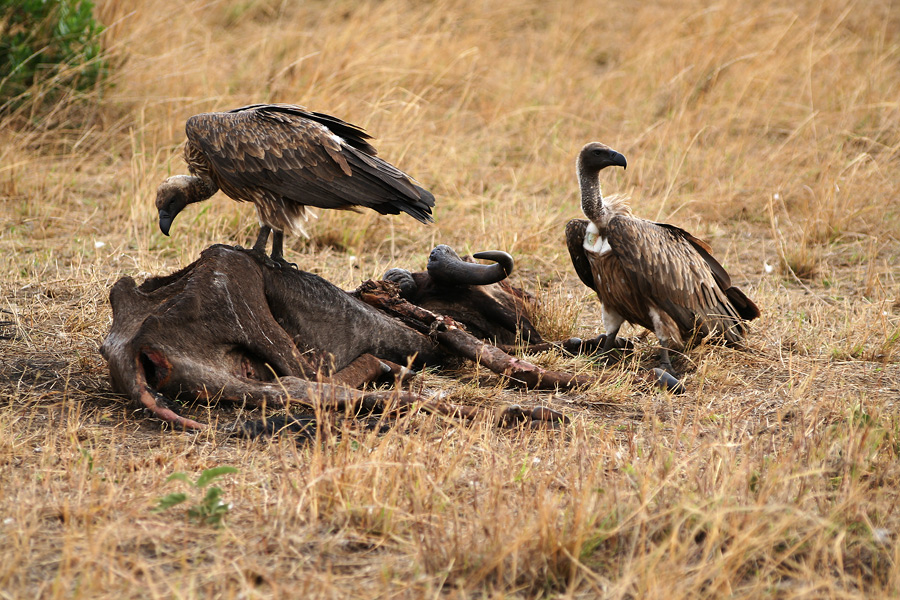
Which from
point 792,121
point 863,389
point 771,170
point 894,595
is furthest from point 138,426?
point 792,121

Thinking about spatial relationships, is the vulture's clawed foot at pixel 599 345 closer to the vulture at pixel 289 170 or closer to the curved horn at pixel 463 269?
the curved horn at pixel 463 269

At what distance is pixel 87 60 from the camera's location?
8.15 meters

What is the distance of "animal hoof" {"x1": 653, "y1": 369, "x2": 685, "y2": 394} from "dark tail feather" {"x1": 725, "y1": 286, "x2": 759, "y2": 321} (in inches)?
32.4

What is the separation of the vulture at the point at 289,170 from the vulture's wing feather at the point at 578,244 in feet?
3.27

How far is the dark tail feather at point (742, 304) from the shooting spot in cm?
515

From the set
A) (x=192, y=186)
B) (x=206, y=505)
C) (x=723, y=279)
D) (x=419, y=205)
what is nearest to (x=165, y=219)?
(x=192, y=186)

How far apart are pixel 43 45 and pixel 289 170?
4806 millimetres

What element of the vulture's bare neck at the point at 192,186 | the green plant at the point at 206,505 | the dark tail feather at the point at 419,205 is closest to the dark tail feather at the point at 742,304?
the dark tail feather at the point at 419,205

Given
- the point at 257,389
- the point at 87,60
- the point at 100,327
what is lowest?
the point at 100,327

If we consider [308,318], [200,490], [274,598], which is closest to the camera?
[274,598]

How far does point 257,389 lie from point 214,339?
0.93 ft

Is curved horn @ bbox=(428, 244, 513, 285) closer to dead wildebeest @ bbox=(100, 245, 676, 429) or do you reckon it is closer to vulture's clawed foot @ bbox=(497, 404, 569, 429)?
dead wildebeest @ bbox=(100, 245, 676, 429)

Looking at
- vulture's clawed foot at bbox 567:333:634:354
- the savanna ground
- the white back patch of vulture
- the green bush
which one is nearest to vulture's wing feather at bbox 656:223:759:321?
the savanna ground

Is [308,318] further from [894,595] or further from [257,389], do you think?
[894,595]
